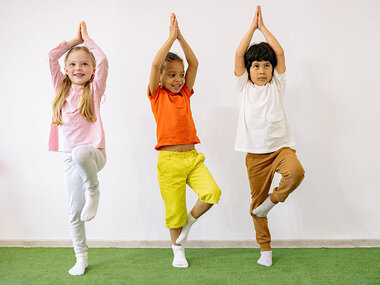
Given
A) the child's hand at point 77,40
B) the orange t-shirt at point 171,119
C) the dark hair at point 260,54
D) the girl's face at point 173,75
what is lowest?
the orange t-shirt at point 171,119

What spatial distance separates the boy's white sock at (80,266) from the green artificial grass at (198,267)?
44 mm

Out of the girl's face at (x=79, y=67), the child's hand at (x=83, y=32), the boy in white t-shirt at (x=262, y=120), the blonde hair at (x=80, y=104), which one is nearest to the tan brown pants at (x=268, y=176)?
the boy in white t-shirt at (x=262, y=120)

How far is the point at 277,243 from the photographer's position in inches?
107

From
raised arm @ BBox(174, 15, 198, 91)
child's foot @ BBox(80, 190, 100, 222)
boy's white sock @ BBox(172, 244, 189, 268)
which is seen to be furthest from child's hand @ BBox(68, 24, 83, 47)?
boy's white sock @ BBox(172, 244, 189, 268)

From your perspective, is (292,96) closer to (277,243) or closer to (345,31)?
(345,31)

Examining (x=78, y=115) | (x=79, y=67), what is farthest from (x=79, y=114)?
(x=79, y=67)

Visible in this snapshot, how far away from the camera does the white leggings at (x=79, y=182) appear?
2096 millimetres

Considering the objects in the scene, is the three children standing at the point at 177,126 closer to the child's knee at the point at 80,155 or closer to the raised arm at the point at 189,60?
the raised arm at the point at 189,60

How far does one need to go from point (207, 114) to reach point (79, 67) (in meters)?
0.97

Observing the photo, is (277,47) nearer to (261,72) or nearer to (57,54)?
(261,72)

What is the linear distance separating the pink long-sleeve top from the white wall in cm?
52

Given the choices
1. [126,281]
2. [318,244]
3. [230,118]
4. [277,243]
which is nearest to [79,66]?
[230,118]

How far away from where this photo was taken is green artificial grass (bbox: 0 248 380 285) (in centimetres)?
209

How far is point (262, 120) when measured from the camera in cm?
230
